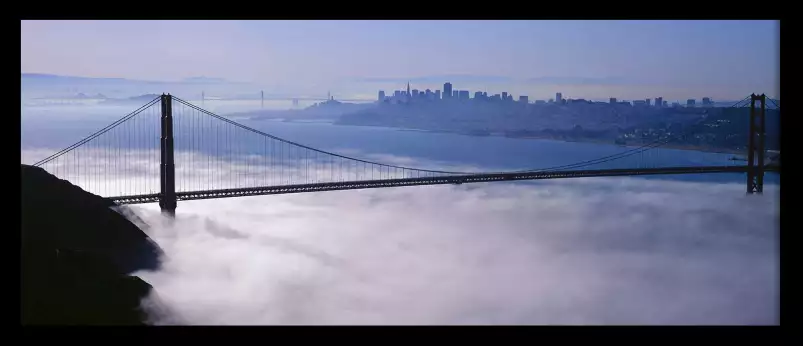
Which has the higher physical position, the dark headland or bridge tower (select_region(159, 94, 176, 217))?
bridge tower (select_region(159, 94, 176, 217))

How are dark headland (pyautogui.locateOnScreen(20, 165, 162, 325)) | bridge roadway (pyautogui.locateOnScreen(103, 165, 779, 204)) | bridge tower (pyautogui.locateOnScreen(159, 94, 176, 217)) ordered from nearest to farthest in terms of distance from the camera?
1. dark headland (pyautogui.locateOnScreen(20, 165, 162, 325))
2. bridge tower (pyautogui.locateOnScreen(159, 94, 176, 217))
3. bridge roadway (pyautogui.locateOnScreen(103, 165, 779, 204))

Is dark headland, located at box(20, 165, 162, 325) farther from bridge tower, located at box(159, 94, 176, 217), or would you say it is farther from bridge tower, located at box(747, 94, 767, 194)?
bridge tower, located at box(747, 94, 767, 194)

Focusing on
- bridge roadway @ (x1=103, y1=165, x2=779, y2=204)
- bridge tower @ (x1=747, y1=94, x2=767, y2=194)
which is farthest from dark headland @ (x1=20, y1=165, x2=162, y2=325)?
bridge tower @ (x1=747, y1=94, x2=767, y2=194)

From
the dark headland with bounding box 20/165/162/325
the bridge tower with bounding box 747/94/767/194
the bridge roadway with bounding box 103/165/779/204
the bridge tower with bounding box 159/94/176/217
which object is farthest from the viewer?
the bridge tower with bounding box 747/94/767/194

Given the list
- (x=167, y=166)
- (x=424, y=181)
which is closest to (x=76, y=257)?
(x=167, y=166)
